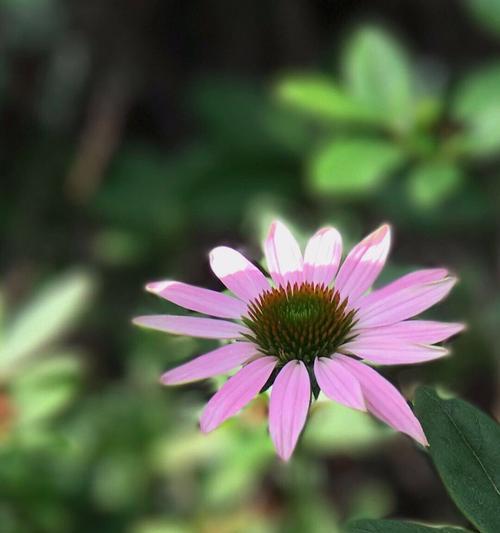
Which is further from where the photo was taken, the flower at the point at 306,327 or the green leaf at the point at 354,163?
the green leaf at the point at 354,163

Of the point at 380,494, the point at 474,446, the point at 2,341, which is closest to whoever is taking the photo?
the point at 474,446

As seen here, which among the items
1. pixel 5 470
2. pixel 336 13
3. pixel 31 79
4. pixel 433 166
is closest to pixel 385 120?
pixel 433 166

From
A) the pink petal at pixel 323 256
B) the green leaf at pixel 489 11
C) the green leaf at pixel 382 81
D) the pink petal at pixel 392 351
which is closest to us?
the pink petal at pixel 392 351

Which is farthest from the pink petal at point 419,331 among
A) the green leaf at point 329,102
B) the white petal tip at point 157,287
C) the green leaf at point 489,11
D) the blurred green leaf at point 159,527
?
the green leaf at point 489,11

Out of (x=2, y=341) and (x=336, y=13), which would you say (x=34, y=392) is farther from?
(x=336, y=13)

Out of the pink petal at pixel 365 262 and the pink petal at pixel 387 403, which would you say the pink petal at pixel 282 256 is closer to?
the pink petal at pixel 365 262

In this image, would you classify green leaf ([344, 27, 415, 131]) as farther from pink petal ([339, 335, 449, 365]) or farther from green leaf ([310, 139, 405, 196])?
pink petal ([339, 335, 449, 365])

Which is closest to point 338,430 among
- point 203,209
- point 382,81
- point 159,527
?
point 159,527
